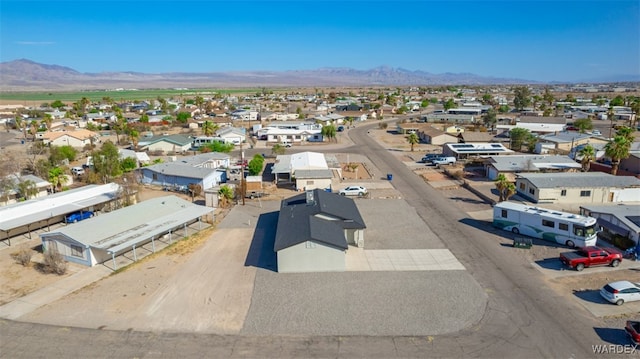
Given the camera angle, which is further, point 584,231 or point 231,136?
point 231,136

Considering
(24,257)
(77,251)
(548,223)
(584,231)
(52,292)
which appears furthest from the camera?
(548,223)

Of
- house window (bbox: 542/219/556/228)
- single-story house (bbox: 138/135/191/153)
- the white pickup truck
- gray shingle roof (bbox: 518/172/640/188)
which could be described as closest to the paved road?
house window (bbox: 542/219/556/228)

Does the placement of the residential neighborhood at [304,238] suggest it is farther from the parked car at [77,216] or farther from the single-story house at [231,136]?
the single-story house at [231,136]

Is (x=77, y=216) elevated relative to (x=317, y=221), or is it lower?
lower

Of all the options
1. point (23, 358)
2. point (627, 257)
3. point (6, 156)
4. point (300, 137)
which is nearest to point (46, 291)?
point (23, 358)

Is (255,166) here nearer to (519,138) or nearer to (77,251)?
(77,251)

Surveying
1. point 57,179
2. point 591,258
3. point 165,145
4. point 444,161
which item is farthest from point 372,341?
point 165,145
